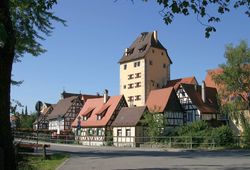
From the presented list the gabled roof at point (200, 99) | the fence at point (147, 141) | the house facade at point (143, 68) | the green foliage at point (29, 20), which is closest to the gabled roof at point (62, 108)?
the house facade at point (143, 68)

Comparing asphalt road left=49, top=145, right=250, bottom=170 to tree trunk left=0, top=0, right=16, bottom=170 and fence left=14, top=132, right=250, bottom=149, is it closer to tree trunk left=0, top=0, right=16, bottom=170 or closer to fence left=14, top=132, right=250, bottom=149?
fence left=14, top=132, right=250, bottom=149

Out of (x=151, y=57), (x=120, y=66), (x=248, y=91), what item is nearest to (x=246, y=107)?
(x=248, y=91)

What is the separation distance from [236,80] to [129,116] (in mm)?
15333

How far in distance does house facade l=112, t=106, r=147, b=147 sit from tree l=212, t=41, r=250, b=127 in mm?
→ 10884

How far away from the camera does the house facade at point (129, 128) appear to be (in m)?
55.6

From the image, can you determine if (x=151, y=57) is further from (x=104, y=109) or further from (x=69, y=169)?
(x=69, y=169)

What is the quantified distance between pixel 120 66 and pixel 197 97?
27.9 metres

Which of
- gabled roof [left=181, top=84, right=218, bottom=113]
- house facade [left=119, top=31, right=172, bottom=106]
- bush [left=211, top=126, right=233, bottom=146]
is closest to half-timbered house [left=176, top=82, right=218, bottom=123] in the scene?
gabled roof [left=181, top=84, right=218, bottom=113]

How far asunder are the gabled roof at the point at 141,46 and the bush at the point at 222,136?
134 feet

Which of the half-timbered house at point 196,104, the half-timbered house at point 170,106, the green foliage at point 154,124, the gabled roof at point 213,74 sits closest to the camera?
the green foliage at point 154,124

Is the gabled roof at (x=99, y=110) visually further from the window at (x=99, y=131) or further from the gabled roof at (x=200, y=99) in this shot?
the gabled roof at (x=200, y=99)

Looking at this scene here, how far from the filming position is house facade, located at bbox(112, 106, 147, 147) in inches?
2189

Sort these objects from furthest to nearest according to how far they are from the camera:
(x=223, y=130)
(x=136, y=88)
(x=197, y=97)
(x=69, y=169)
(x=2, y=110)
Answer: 1. (x=136, y=88)
2. (x=197, y=97)
3. (x=223, y=130)
4. (x=69, y=169)
5. (x=2, y=110)

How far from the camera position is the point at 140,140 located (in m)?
55.5
